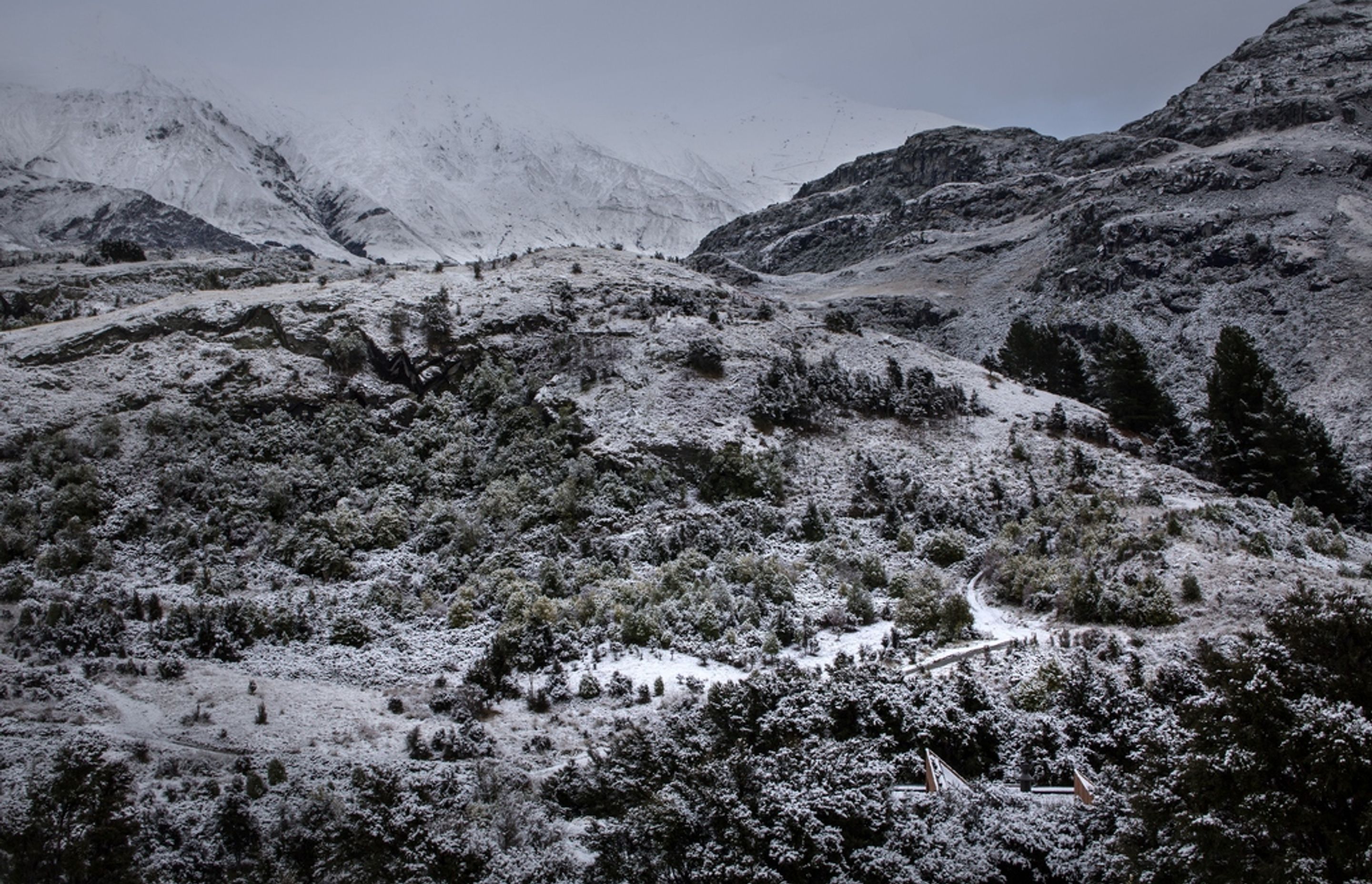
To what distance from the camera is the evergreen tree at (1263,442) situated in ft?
88.8

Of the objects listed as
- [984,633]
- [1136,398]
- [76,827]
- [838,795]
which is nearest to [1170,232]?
[1136,398]

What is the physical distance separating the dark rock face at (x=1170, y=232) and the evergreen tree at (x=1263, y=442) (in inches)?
346

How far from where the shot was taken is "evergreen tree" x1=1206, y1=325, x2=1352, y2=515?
88.8ft

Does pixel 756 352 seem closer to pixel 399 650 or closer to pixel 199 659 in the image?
pixel 399 650

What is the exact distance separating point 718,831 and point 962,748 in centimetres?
473

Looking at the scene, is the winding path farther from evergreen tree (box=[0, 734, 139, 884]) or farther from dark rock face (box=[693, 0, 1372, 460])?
dark rock face (box=[693, 0, 1372, 460])

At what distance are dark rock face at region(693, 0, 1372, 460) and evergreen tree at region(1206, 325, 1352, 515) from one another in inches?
346

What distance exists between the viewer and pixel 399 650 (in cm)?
1633

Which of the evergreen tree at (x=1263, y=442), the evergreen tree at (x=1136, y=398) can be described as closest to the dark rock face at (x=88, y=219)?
the evergreen tree at (x=1136, y=398)

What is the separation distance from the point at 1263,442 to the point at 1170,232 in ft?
114

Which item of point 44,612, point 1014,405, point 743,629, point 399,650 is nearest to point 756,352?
point 1014,405

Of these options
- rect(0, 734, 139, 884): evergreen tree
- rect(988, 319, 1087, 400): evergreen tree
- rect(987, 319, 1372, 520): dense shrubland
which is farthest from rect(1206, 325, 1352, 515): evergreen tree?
rect(0, 734, 139, 884): evergreen tree

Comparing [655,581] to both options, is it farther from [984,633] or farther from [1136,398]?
[1136,398]

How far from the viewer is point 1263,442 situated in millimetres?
27828
